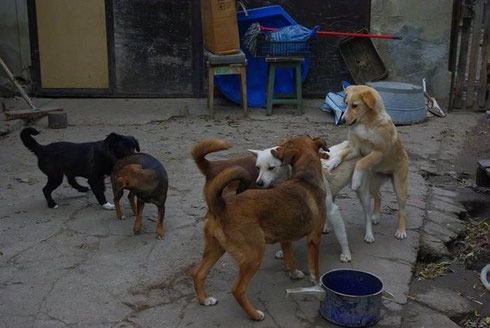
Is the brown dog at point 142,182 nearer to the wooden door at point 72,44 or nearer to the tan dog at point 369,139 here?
the tan dog at point 369,139

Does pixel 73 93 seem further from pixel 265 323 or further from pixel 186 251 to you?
pixel 265 323

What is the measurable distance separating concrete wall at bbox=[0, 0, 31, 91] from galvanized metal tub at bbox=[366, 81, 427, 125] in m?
5.49

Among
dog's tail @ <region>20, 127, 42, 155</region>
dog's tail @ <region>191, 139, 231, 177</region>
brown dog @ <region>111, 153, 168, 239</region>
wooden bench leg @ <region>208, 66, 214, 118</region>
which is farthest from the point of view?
wooden bench leg @ <region>208, 66, 214, 118</region>

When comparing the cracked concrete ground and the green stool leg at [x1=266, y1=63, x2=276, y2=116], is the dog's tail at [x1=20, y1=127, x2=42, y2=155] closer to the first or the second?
the cracked concrete ground

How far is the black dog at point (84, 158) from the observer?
537cm

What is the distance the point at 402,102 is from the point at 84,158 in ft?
16.5

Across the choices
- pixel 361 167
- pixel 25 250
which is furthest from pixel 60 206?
pixel 361 167

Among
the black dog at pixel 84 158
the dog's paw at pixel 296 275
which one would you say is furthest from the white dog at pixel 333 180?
the black dog at pixel 84 158

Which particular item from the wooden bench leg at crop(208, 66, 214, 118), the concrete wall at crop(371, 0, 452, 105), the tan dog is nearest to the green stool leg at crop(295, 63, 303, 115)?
the wooden bench leg at crop(208, 66, 214, 118)

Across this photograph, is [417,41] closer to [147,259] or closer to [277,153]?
[277,153]

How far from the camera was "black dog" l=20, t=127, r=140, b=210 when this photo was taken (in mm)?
5367

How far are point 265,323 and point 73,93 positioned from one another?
7.14 meters

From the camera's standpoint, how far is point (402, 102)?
8.88 meters

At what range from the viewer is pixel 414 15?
9.68m
